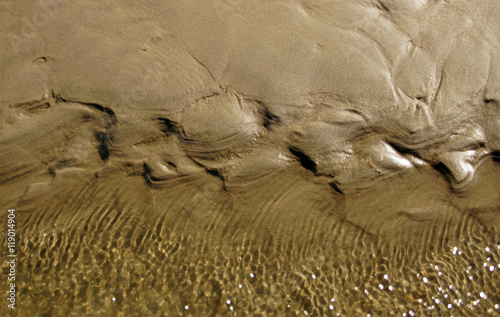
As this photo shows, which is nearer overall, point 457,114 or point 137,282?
point 137,282

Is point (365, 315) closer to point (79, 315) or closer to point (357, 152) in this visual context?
point (357, 152)

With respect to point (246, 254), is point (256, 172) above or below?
above

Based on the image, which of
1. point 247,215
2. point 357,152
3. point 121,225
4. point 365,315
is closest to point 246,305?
point 247,215

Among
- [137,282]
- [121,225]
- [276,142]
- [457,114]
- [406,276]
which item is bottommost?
[137,282]

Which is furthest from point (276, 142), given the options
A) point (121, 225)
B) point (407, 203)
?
point (121, 225)

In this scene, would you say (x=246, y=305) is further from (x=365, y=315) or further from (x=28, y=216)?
(x=28, y=216)

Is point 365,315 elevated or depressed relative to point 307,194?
depressed
